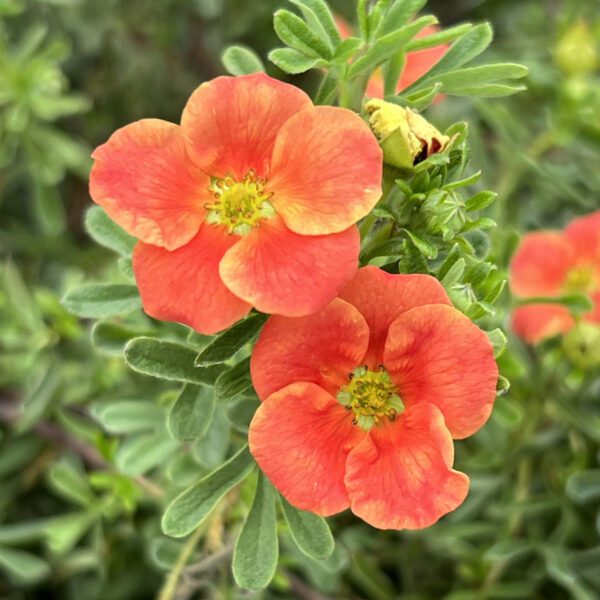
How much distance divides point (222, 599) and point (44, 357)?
63 centimetres

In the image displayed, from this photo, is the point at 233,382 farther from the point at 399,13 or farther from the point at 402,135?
the point at 399,13

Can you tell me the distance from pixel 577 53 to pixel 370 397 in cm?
130

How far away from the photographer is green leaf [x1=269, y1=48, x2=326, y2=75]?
1.04m

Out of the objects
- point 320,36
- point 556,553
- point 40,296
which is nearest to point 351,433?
point 320,36

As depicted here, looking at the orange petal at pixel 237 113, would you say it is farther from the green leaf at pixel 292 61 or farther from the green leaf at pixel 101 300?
the green leaf at pixel 101 300

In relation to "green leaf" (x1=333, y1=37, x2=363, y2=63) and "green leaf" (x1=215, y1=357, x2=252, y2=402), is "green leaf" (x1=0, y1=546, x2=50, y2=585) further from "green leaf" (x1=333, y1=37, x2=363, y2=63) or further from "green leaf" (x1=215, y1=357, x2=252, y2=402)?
"green leaf" (x1=333, y1=37, x2=363, y2=63)

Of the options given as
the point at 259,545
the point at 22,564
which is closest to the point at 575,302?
the point at 259,545

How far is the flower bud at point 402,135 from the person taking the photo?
0.96 meters

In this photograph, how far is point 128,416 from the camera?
1484mm

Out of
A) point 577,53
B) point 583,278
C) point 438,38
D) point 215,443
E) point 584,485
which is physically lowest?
point 584,485

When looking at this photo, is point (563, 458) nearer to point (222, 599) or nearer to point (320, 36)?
point (222, 599)

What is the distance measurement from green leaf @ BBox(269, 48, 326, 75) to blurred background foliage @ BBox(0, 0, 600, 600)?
0.45 m

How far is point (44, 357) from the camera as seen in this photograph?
178 centimetres

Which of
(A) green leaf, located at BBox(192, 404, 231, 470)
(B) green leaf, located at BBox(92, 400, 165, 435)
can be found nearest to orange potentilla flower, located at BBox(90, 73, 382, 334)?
(A) green leaf, located at BBox(192, 404, 231, 470)
